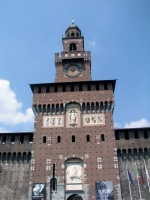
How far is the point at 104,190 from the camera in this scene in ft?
81.7

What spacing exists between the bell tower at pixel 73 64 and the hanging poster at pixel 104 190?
44.1ft

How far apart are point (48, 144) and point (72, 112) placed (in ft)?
14.9

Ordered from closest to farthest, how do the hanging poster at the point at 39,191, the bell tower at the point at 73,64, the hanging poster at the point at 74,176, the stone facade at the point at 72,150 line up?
the hanging poster at the point at 39,191, the stone facade at the point at 72,150, the hanging poster at the point at 74,176, the bell tower at the point at 73,64

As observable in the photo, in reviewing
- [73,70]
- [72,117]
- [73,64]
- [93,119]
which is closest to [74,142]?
[72,117]

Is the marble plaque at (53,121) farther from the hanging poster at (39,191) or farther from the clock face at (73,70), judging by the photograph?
the clock face at (73,70)

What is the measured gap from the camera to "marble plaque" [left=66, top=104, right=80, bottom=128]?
2829 centimetres

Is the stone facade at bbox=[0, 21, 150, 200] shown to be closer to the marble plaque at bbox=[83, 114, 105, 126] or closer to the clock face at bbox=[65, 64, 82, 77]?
the marble plaque at bbox=[83, 114, 105, 126]

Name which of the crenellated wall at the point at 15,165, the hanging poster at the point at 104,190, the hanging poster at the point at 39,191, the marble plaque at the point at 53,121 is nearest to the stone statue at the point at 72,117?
the marble plaque at the point at 53,121

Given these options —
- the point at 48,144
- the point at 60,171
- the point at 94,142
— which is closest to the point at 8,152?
the point at 48,144

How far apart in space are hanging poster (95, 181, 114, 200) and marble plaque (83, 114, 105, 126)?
21.0ft

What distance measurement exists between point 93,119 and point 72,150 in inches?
168

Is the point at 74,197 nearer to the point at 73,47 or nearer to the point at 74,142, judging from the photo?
the point at 74,142

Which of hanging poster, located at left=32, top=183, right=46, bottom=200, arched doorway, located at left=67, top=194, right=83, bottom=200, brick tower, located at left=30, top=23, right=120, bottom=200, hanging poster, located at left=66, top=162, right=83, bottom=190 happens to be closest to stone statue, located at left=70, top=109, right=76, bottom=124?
brick tower, located at left=30, top=23, right=120, bottom=200

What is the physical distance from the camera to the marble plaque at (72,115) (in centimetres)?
2829
